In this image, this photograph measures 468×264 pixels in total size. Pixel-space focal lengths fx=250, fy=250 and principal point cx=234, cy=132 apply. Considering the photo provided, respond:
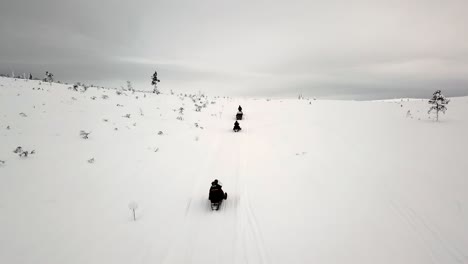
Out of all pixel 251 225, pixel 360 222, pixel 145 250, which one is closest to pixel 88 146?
pixel 145 250

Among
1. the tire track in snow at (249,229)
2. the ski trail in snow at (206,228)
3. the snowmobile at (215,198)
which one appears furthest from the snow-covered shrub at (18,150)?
the tire track in snow at (249,229)

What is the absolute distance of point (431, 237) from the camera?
6805 millimetres

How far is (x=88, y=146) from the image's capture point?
12148 mm

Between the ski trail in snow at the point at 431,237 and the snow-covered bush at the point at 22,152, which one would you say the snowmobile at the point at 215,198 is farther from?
the snow-covered bush at the point at 22,152

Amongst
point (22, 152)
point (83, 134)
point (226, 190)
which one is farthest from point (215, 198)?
point (83, 134)

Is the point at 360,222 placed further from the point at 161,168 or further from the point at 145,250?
the point at 161,168

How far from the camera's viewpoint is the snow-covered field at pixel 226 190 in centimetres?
642

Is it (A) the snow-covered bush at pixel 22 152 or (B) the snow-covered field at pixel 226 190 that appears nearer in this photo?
(B) the snow-covered field at pixel 226 190

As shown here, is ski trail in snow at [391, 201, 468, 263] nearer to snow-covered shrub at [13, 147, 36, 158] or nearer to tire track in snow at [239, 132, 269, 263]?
tire track in snow at [239, 132, 269, 263]

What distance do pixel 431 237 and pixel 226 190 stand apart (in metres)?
6.48

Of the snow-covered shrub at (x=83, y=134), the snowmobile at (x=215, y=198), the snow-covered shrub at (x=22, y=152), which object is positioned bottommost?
the snowmobile at (x=215, y=198)

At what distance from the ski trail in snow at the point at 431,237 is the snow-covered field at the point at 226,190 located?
0.03 metres

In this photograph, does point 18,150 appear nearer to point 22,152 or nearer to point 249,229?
point 22,152

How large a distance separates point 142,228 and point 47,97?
1624 cm
